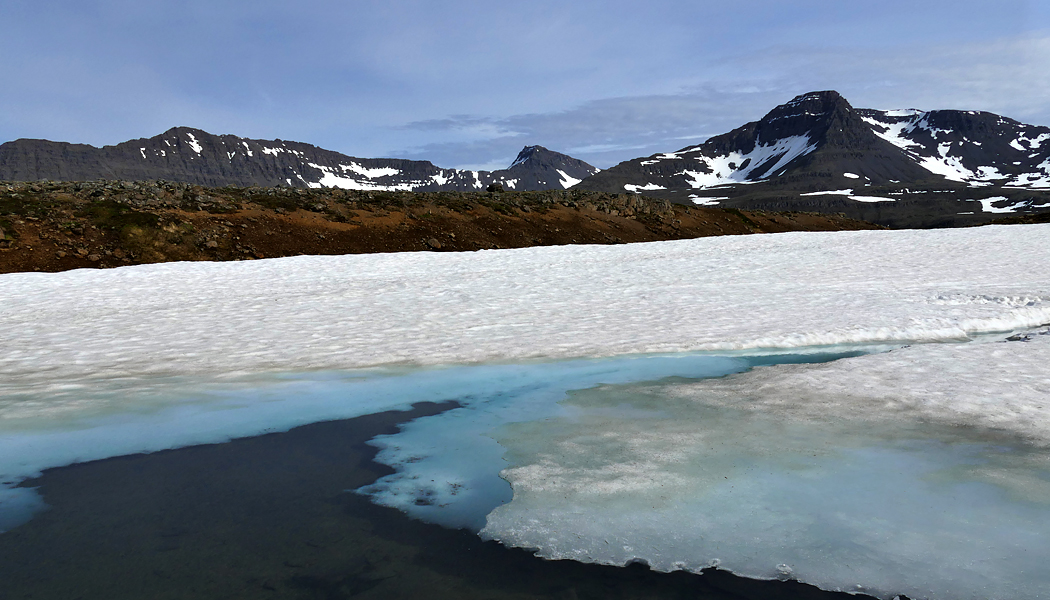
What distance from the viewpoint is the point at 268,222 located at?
121ft

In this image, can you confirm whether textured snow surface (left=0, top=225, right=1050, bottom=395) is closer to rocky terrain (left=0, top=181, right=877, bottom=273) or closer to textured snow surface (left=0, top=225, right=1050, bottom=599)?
textured snow surface (left=0, top=225, right=1050, bottom=599)

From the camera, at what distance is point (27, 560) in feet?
14.7

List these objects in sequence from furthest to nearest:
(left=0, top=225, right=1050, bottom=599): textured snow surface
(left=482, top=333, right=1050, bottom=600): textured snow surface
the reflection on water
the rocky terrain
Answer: the rocky terrain
(left=0, top=225, right=1050, bottom=599): textured snow surface
(left=482, top=333, right=1050, bottom=600): textured snow surface
the reflection on water

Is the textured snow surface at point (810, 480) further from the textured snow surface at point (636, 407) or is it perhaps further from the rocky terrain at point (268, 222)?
the rocky terrain at point (268, 222)

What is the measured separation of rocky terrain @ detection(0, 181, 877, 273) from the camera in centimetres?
3050

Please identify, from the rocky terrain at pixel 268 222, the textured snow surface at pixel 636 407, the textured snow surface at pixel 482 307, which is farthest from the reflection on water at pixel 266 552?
the rocky terrain at pixel 268 222

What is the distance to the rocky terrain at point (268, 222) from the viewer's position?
100 feet

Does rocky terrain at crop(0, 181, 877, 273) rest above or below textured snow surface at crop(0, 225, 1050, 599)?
above

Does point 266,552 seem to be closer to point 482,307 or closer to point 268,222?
point 482,307

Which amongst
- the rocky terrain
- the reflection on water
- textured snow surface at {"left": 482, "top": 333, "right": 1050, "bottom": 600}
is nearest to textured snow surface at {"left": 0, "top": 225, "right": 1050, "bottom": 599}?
textured snow surface at {"left": 482, "top": 333, "right": 1050, "bottom": 600}

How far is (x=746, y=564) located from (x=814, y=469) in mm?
A: 1990

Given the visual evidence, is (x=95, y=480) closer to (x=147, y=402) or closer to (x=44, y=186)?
(x=147, y=402)

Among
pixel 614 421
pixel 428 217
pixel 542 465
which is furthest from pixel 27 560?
pixel 428 217

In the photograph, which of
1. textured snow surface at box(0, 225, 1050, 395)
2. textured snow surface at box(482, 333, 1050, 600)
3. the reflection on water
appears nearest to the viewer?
the reflection on water
